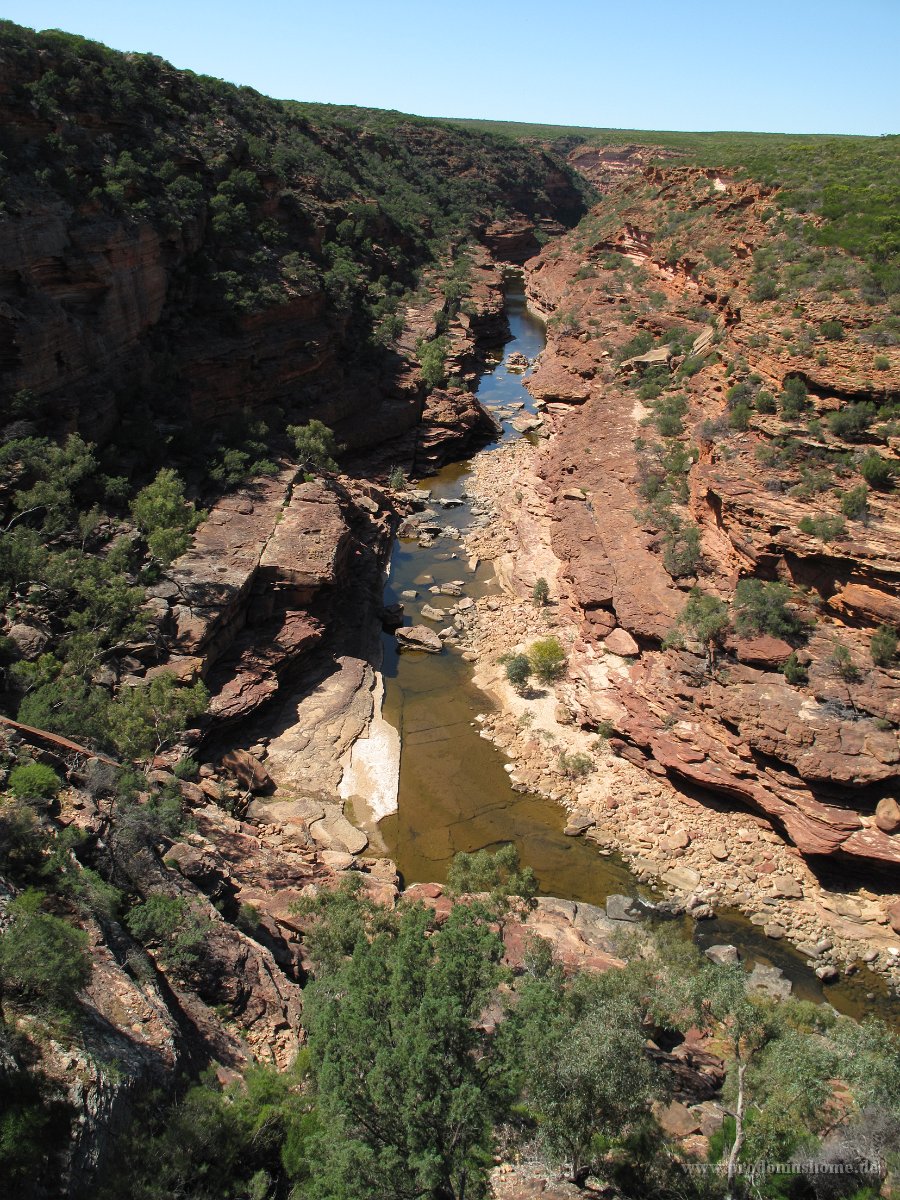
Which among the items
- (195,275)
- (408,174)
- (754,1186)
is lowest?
(754,1186)

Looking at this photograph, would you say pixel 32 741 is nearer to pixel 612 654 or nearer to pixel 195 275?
pixel 612 654

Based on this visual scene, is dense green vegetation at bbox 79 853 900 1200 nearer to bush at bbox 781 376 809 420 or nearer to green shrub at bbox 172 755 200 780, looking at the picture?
green shrub at bbox 172 755 200 780

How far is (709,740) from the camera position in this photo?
2106cm

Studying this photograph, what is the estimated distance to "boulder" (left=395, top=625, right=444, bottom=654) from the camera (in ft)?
91.8

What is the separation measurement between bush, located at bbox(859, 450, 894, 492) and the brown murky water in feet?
40.9

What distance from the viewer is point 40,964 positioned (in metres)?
8.96

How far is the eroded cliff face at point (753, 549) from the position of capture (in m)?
19.0

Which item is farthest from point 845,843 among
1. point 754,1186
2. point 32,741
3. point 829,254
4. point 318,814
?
point 829,254

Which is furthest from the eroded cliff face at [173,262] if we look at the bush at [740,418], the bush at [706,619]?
the bush at [706,619]

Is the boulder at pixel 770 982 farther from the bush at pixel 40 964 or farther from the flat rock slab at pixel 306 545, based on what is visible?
the flat rock slab at pixel 306 545

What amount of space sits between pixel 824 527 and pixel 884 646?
11.4 ft

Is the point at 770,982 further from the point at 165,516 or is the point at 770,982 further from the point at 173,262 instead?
the point at 173,262

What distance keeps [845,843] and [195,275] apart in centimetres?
3445

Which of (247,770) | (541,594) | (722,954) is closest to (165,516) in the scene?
(247,770)
